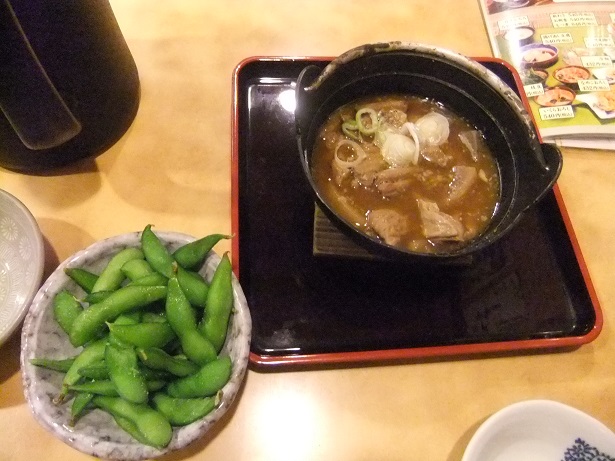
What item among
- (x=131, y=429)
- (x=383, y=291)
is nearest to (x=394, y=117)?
(x=383, y=291)

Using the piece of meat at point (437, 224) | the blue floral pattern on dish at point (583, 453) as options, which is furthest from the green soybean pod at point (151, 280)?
the blue floral pattern on dish at point (583, 453)

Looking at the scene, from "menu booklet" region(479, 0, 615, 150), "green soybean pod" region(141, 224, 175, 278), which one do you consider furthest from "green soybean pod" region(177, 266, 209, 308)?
"menu booklet" region(479, 0, 615, 150)

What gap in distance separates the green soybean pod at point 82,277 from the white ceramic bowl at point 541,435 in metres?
0.82

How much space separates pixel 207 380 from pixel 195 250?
27cm

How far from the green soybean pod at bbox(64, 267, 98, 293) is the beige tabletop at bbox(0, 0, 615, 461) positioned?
0.24 meters

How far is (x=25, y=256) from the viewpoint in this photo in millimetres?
1203

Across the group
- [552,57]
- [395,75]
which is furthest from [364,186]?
[552,57]

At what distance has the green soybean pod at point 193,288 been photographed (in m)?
1.05

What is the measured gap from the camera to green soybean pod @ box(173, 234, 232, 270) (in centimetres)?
108

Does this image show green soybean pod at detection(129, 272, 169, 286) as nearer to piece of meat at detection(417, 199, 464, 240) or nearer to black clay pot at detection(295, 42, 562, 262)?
black clay pot at detection(295, 42, 562, 262)

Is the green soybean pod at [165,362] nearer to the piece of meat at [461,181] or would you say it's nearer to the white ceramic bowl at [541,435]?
the white ceramic bowl at [541,435]

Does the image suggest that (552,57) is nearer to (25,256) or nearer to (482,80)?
(482,80)

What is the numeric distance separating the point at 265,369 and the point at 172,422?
0.26 meters

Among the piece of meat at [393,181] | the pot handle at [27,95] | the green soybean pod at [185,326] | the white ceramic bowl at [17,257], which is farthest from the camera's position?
Answer: the piece of meat at [393,181]
